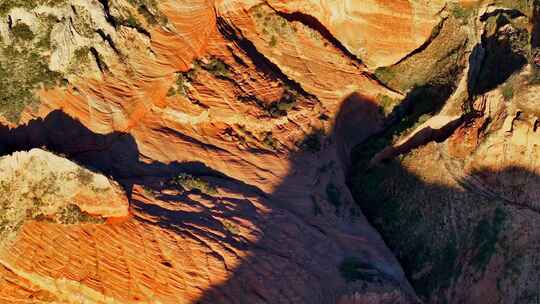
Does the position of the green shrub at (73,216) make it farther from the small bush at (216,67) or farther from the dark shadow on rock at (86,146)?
the small bush at (216,67)

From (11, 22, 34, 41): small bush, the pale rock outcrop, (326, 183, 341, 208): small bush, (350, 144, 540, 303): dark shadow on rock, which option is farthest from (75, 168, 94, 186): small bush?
(350, 144, 540, 303): dark shadow on rock

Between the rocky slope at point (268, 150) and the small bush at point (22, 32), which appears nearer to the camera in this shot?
the rocky slope at point (268, 150)

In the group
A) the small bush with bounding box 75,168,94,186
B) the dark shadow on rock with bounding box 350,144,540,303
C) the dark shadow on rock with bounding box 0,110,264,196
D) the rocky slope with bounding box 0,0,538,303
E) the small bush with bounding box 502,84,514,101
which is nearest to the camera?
the rocky slope with bounding box 0,0,538,303

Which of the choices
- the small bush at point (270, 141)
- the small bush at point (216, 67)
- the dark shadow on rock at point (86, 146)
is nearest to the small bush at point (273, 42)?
the small bush at point (216, 67)

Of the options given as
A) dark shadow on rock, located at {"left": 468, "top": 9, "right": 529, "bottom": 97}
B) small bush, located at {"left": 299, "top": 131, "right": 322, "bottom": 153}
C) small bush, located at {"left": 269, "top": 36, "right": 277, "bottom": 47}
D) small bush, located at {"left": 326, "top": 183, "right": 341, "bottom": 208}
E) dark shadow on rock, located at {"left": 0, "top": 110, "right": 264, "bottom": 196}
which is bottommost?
dark shadow on rock, located at {"left": 0, "top": 110, "right": 264, "bottom": 196}

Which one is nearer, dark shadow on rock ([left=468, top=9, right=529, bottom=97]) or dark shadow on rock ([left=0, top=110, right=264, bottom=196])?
dark shadow on rock ([left=0, top=110, right=264, bottom=196])

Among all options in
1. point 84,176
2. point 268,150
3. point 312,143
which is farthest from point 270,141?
point 84,176

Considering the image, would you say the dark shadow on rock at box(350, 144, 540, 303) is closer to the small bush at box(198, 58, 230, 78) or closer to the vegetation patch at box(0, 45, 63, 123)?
the small bush at box(198, 58, 230, 78)

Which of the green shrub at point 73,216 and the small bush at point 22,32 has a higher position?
the small bush at point 22,32

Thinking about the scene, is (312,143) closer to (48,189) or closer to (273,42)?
(273,42)
